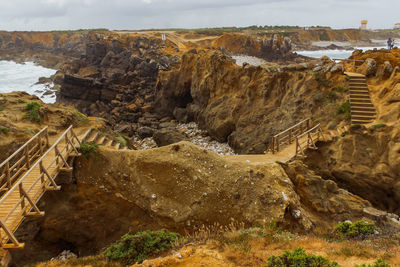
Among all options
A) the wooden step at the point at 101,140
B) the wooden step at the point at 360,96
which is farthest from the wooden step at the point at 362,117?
the wooden step at the point at 101,140

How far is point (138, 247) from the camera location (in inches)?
286

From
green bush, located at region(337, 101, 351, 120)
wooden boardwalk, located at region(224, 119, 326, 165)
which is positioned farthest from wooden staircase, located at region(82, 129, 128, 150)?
green bush, located at region(337, 101, 351, 120)

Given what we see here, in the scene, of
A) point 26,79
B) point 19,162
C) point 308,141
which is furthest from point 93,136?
point 26,79

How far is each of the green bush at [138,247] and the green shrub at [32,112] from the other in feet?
31.7

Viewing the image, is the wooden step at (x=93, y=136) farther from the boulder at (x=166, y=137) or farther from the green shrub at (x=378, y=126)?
the green shrub at (x=378, y=126)

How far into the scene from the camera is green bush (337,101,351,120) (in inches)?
659

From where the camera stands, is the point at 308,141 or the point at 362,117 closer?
the point at 308,141

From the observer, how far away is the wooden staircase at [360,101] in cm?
1606

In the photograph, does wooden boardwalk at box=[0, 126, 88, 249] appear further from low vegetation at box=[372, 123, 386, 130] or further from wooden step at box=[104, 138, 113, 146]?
low vegetation at box=[372, 123, 386, 130]

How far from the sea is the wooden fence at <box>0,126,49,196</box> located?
34.7m

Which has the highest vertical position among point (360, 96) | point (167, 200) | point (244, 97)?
point (360, 96)

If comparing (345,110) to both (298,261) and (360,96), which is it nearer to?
(360,96)

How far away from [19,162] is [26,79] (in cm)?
6033

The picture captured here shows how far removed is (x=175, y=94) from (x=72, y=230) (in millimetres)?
23330
